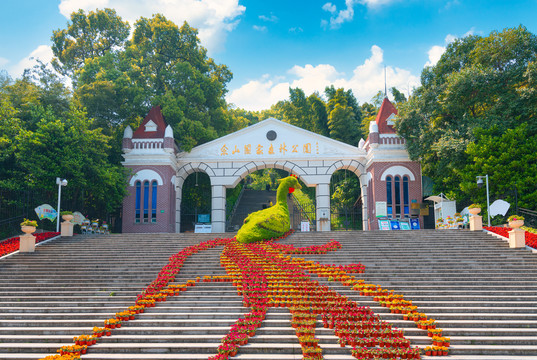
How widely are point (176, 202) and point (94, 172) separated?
19.7ft

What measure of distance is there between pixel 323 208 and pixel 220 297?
13.6m

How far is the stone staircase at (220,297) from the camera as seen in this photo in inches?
370

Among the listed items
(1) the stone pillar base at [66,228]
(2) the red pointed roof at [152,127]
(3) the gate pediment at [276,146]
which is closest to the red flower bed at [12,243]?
(1) the stone pillar base at [66,228]

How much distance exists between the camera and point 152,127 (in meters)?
25.7

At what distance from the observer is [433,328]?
9859 mm

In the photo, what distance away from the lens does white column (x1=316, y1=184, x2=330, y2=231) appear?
24.6 m

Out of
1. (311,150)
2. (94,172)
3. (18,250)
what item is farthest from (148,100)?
(18,250)

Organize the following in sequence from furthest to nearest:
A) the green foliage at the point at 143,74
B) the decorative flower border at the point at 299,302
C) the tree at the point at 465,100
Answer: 1. the green foliage at the point at 143,74
2. the tree at the point at 465,100
3. the decorative flower border at the point at 299,302

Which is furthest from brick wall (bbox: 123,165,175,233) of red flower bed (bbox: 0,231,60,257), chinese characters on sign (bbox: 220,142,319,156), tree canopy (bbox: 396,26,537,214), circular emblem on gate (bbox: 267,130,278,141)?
tree canopy (bbox: 396,26,537,214)

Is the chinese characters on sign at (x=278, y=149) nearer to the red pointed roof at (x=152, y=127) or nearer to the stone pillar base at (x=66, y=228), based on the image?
the red pointed roof at (x=152, y=127)

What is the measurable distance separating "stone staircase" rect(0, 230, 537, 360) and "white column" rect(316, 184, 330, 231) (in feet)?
21.7

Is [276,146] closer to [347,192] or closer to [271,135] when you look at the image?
[271,135]

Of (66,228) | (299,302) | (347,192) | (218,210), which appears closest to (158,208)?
(218,210)

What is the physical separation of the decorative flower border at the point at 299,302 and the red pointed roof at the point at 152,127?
10807 millimetres
